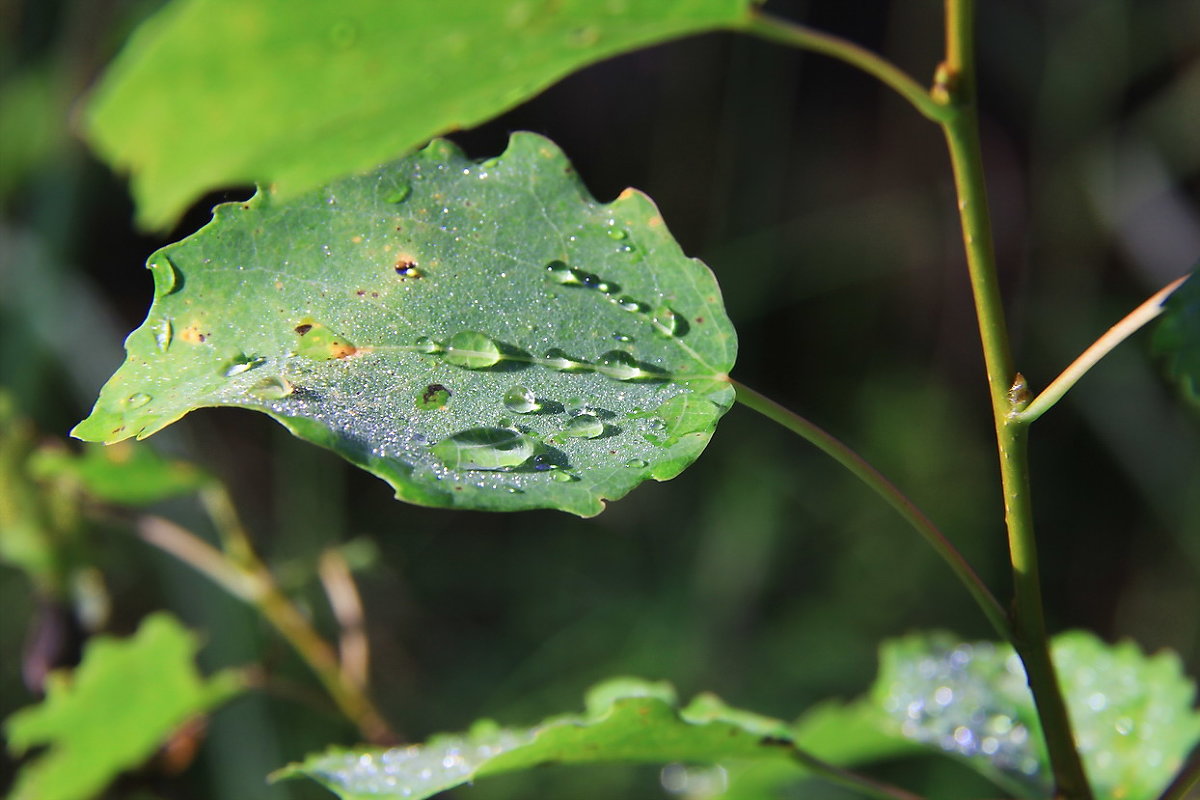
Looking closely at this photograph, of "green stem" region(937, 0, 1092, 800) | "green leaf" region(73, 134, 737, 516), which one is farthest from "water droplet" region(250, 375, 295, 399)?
"green stem" region(937, 0, 1092, 800)

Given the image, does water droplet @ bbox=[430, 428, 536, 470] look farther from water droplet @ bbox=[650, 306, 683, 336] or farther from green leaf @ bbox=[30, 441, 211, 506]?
green leaf @ bbox=[30, 441, 211, 506]

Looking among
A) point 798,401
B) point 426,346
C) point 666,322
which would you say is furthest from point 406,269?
point 798,401

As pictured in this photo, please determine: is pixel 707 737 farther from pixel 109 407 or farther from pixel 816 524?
pixel 816 524

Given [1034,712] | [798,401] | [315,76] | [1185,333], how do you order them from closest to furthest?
1. [315,76]
2. [1185,333]
3. [1034,712]
4. [798,401]

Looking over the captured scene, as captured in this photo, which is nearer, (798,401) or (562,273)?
(562,273)

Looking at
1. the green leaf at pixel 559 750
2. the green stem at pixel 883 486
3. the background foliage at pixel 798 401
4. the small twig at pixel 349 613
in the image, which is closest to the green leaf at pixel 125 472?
the small twig at pixel 349 613

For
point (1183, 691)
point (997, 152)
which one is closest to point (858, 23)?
point (997, 152)

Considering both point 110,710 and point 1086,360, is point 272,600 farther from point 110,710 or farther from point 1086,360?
point 1086,360

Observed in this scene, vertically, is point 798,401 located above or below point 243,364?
above
